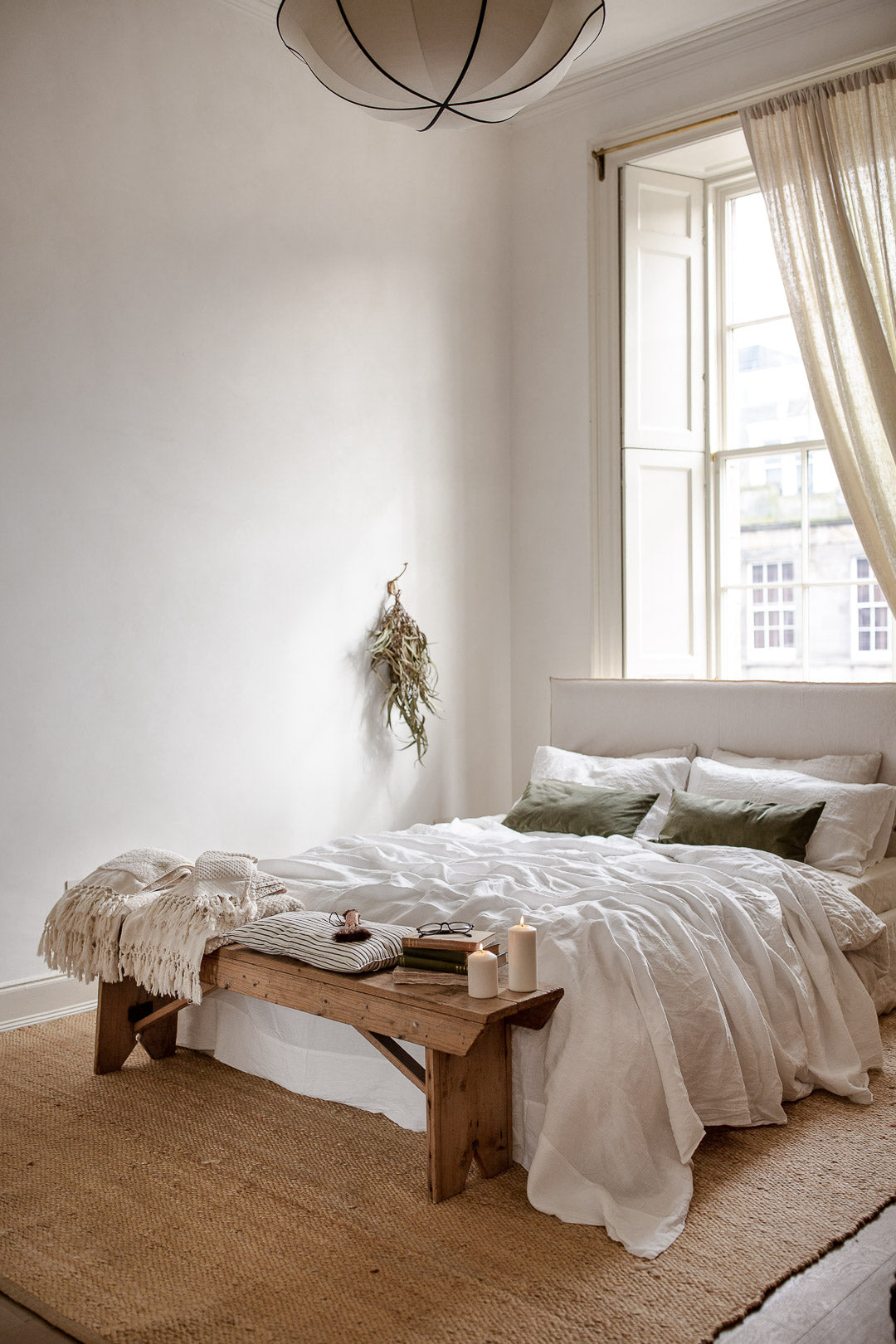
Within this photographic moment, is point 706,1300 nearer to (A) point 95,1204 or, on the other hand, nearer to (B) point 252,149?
(A) point 95,1204

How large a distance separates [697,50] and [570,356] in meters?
1.43

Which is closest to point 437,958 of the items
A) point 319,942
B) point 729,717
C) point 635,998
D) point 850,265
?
point 319,942

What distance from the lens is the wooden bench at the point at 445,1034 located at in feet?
8.04

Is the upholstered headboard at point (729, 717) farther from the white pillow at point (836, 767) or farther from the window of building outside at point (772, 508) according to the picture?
the window of building outside at point (772, 508)

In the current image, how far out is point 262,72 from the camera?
4684 millimetres

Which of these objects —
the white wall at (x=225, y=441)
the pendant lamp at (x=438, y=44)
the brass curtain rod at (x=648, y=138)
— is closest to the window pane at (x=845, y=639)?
the white wall at (x=225, y=441)

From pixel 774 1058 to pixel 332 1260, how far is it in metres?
1.27

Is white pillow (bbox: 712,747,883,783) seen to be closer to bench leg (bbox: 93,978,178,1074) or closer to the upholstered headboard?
the upholstered headboard

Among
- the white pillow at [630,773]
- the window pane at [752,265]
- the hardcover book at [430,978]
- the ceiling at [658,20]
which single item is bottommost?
the hardcover book at [430,978]

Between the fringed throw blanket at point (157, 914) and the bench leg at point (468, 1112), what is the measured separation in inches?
32.2

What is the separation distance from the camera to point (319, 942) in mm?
2805

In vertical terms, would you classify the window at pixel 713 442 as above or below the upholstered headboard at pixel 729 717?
above

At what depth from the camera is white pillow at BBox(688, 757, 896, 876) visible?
151 inches

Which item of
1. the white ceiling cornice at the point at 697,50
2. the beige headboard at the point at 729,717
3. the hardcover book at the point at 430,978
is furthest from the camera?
the white ceiling cornice at the point at 697,50
